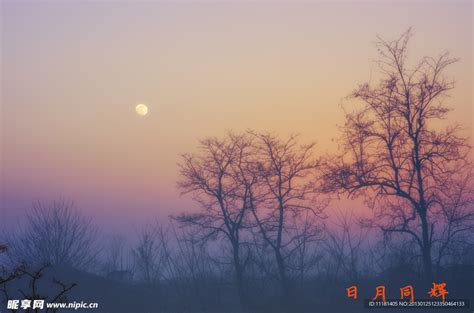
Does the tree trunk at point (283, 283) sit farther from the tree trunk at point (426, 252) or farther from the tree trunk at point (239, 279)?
the tree trunk at point (426, 252)

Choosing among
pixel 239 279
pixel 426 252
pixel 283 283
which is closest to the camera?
pixel 426 252

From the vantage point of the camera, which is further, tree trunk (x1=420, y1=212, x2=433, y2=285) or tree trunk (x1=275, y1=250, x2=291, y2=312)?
tree trunk (x1=275, y1=250, x2=291, y2=312)

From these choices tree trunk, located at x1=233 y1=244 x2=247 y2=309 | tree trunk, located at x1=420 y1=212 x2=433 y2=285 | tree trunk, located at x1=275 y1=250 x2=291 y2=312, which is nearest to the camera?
tree trunk, located at x1=420 y1=212 x2=433 y2=285

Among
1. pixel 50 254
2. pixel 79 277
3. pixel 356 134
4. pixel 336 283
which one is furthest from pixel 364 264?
pixel 50 254

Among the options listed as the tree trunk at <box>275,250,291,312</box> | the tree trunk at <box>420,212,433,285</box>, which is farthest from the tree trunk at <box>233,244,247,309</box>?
the tree trunk at <box>420,212,433,285</box>

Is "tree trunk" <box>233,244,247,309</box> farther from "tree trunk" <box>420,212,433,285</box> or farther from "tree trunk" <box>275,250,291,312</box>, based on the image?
"tree trunk" <box>420,212,433,285</box>

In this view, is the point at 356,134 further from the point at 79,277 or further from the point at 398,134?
the point at 79,277

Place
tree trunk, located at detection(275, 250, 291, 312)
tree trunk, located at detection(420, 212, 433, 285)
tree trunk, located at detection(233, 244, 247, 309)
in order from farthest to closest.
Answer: tree trunk, located at detection(233, 244, 247, 309) < tree trunk, located at detection(275, 250, 291, 312) < tree trunk, located at detection(420, 212, 433, 285)

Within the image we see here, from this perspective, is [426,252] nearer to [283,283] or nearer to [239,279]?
[283,283]

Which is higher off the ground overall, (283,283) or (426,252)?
(426,252)

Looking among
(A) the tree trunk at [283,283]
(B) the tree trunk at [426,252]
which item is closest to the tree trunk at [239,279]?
(A) the tree trunk at [283,283]

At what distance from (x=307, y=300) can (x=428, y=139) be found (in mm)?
9932

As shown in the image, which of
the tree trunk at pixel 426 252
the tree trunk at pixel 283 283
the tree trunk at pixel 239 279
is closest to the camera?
the tree trunk at pixel 426 252

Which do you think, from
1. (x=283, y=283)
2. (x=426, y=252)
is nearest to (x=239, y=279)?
(x=283, y=283)
